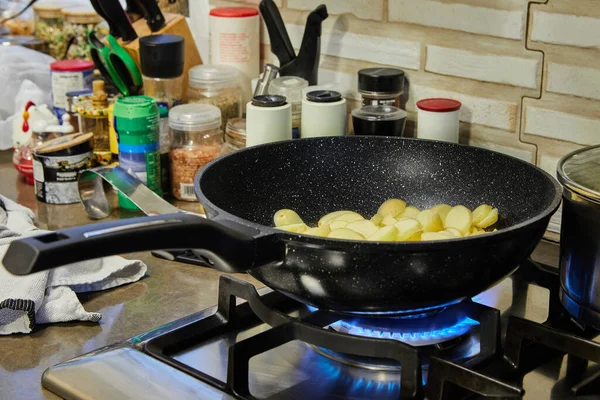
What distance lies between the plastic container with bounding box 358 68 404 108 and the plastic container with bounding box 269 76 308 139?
10cm

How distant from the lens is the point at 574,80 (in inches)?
45.7

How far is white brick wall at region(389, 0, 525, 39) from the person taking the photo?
3.96 ft

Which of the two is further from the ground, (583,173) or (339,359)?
(583,173)

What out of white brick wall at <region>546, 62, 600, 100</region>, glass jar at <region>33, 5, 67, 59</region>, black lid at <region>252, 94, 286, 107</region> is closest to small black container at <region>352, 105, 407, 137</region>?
Result: black lid at <region>252, 94, 286, 107</region>

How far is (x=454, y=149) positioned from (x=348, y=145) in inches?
5.3

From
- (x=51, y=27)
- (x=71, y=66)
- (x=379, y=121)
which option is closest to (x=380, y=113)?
(x=379, y=121)

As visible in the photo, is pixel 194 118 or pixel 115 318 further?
pixel 194 118

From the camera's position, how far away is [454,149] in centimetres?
110

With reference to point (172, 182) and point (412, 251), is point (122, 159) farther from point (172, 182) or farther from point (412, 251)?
point (412, 251)

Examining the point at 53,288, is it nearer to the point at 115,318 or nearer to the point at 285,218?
the point at 115,318

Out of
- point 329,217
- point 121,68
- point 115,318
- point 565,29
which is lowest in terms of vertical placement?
point 115,318

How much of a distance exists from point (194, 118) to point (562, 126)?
546mm

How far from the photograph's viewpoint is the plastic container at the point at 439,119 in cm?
124

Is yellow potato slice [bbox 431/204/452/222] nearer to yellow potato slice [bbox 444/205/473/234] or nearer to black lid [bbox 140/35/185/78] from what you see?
yellow potato slice [bbox 444/205/473/234]
